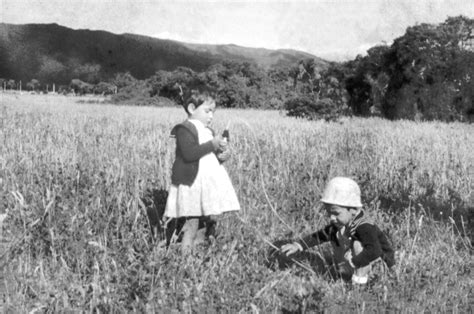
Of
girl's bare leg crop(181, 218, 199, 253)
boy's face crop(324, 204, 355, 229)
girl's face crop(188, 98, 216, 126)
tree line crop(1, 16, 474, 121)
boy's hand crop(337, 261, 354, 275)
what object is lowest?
boy's hand crop(337, 261, 354, 275)

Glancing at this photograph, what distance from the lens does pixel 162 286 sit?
2.87 meters

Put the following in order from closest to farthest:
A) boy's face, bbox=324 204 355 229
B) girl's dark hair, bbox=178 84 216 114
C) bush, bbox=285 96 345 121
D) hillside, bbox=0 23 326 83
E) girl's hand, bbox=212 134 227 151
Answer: boy's face, bbox=324 204 355 229 < girl's hand, bbox=212 134 227 151 < girl's dark hair, bbox=178 84 216 114 < bush, bbox=285 96 345 121 < hillside, bbox=0 23 326 83

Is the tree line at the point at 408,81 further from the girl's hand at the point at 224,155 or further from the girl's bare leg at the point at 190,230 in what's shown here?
Result: the girl's bare leg at the point at 190,230

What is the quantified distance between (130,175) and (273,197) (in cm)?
129

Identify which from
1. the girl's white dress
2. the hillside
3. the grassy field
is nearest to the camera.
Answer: the grassy field

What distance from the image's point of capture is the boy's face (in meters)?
3.51

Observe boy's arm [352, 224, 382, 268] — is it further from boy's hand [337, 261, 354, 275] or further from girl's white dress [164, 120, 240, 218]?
girl's white dress [164, 120, 240, 218]

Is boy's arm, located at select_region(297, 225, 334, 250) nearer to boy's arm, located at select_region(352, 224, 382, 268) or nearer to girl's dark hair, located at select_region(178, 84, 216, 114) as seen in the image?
boy's arm, located at select_region(352, 224, 382, 268)

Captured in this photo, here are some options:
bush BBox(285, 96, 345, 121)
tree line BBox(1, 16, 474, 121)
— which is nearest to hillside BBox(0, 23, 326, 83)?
tree line BBox(1, 16, 474, 121)

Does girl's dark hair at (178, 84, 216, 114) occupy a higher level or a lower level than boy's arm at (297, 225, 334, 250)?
higher

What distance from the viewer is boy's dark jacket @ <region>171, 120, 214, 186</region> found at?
3.71m

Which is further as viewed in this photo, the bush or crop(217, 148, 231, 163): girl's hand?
the bush

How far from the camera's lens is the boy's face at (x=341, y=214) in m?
3.51

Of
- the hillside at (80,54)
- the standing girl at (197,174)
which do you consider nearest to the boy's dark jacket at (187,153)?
the standing girl at (197,174)
